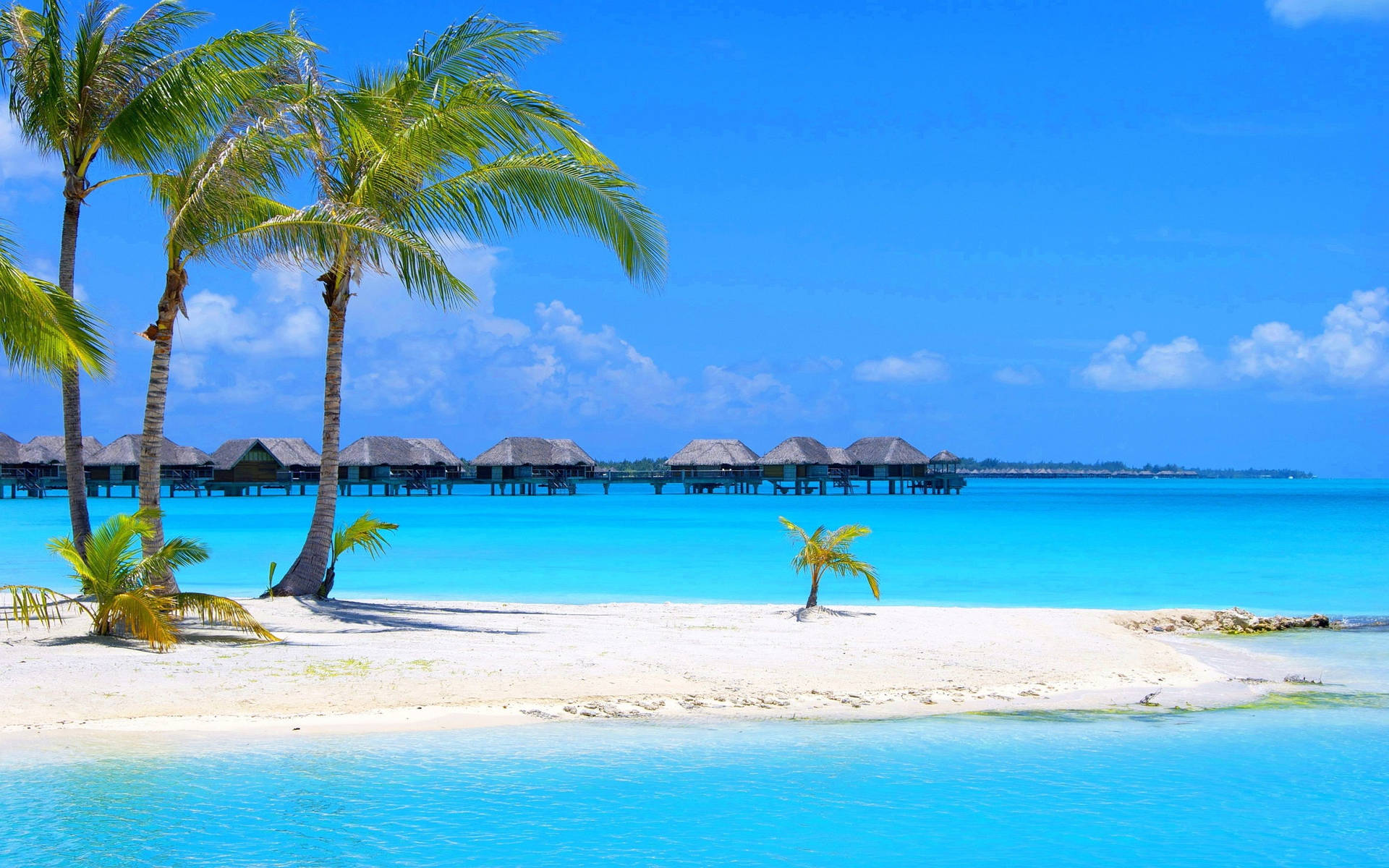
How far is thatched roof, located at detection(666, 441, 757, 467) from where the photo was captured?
2422 inches

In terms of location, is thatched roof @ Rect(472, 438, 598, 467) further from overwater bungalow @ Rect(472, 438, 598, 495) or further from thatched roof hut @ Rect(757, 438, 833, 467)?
thatched roof hut @ Rect(757, 438, 833, 467)

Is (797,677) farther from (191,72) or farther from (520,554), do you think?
(520,554)

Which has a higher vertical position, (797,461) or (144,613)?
(797,461)

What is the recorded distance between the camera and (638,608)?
42.2 feet

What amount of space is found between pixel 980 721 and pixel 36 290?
245 inches

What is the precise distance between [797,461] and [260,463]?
28.4 metres

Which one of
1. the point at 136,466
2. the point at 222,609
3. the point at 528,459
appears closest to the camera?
the point at 222,609

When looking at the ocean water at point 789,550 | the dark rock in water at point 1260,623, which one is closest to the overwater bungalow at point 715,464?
the ocean water at point 789,550

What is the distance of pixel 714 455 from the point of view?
62.6 meters

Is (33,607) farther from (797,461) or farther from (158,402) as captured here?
(797,461)

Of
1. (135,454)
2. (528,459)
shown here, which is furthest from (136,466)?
(528,459)

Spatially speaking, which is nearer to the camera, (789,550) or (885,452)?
(789,550)

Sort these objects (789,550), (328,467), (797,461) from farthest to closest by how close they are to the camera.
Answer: (797,461) < (789,550) < (328,467)

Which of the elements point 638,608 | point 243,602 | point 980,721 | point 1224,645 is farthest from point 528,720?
point 1224,645
